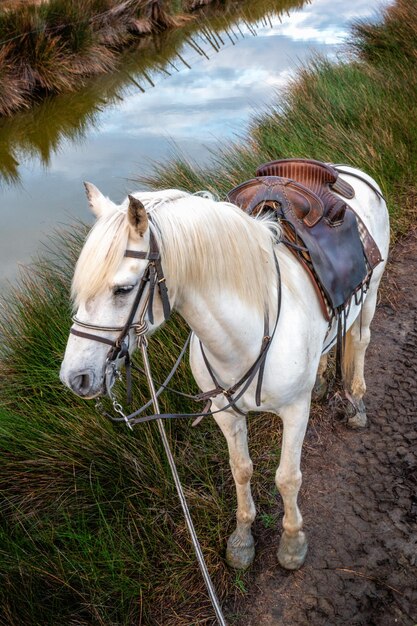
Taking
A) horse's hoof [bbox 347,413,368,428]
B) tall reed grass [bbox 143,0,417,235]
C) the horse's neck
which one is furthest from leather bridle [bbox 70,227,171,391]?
tall reed grass [bbox 143,0,417,235]

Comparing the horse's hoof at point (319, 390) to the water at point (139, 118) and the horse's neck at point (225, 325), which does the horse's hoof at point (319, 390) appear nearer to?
the horse's neck at point (225, 325)

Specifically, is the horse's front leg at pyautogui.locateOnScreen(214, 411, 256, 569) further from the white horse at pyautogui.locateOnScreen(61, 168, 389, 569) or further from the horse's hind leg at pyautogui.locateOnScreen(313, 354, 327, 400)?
the horse's hind leg at pyautogui.locateOnScreen(313, 354, 327, 400)

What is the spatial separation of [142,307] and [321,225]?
110 centimetres

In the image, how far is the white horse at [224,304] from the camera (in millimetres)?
1387

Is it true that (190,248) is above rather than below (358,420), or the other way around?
above

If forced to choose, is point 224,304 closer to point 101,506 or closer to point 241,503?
point 241,503

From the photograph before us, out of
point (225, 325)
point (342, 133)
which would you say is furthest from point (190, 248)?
point (342, 133)

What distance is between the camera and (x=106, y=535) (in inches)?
93.4

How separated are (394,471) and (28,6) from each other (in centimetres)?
1207

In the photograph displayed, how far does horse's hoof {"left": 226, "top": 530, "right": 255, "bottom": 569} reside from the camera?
7.77 feet

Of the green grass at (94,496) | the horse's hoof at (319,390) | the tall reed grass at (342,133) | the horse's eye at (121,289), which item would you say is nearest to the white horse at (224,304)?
the horse's eye at (121,289)

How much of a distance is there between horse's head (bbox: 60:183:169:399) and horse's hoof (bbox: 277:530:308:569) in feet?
4.45

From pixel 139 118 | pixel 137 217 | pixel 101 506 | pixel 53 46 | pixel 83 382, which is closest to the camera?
pixel 137 217

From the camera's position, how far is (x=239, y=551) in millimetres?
2373
